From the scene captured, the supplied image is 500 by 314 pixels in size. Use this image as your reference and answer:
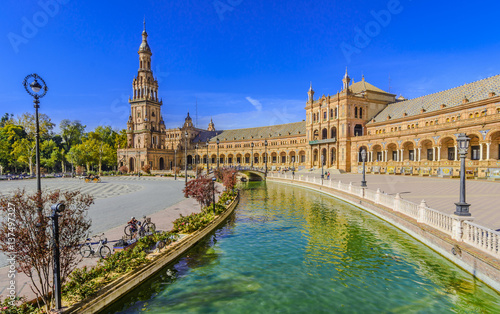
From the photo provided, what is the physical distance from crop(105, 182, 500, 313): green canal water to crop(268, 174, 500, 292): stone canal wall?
37 centimetres

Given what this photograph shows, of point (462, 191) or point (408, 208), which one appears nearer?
point (462, 191)

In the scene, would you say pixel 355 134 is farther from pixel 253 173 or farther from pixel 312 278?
A: pixel 312 278

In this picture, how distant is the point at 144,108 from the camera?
8200 cm

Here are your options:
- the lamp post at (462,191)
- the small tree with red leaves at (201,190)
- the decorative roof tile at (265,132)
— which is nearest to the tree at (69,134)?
the decorative roof tile at (265,132)

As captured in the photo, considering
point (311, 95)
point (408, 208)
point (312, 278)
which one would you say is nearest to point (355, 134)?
point (311, 95)

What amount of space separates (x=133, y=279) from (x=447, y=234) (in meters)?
11.7

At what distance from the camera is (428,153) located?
145 feet

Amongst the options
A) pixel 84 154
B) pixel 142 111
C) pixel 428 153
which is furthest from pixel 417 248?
pixel 142 111

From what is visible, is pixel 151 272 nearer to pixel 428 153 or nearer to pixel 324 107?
pixel 428 153

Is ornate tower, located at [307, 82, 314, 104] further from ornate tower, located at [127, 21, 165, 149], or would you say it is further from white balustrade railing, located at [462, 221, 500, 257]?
white balustrade railing, located at [462, 221, 500, 257]

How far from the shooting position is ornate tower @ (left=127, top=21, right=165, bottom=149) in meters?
82.1

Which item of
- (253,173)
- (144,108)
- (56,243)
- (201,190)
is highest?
(144,108)

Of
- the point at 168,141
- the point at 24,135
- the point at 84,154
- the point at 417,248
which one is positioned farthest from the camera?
the point at 168,141

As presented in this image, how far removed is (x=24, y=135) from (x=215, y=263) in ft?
303
